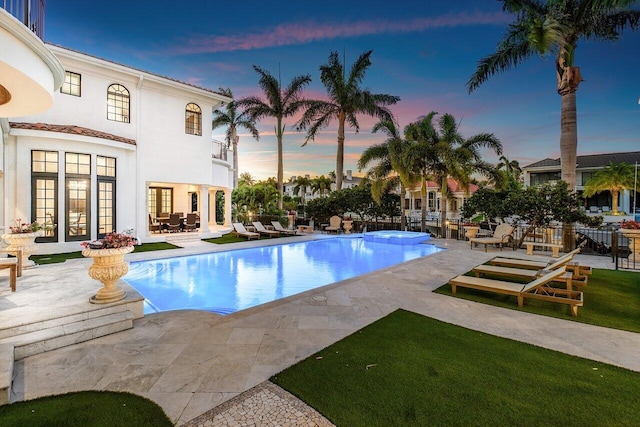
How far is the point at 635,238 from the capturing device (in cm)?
1019

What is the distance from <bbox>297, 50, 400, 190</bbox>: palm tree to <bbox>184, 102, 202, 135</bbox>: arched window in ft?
29.1

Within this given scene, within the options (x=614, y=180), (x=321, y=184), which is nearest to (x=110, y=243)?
(x=614, y=180)

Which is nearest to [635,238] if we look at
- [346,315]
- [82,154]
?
[346,315]

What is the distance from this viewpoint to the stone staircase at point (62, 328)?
4023 millimetres

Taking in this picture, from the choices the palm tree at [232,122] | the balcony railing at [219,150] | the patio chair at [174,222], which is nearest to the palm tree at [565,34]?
the balcony railing at [219,150]

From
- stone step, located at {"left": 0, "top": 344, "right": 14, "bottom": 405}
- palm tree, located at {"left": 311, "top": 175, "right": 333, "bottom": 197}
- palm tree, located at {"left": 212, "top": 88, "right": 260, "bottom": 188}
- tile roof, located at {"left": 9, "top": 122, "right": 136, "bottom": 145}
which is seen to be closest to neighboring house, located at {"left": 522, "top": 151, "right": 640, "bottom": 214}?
palm tree, located at {"left": 311, "top": 175, "right": 333, "bottom": 197}

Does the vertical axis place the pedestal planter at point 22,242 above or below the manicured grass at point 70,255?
above

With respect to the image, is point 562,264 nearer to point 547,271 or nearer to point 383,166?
point 547,271

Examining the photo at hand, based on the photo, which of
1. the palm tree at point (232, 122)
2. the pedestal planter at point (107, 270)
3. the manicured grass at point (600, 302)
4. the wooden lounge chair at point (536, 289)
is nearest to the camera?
the pedestal planter at point (107, 270)

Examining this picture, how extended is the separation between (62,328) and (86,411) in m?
2.30

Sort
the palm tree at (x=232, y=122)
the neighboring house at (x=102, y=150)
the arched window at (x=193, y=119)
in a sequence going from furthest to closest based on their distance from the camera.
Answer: the palm tree at (x=232, y=122) < the arched window at (x=193, y=119) < the neighboring house at (x=102, y=150)

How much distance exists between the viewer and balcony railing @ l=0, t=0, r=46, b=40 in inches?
154

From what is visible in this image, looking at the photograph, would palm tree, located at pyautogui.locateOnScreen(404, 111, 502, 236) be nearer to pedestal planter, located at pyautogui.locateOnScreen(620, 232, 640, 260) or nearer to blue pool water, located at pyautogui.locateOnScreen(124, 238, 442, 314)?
blue pool water, located at pyautogui.locateOnScreen(124, 238, 442, 314)

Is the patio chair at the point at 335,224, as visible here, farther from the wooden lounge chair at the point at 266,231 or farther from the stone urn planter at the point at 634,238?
the stone urn planter at the point at 634,238
